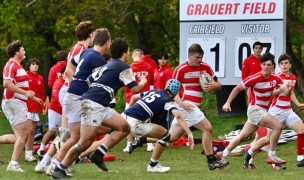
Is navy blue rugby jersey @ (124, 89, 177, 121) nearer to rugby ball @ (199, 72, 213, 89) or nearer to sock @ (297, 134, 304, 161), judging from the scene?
rugby ball @ (199, 72, 213, 89)

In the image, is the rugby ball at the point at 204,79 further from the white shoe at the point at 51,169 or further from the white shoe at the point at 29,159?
the white shoe at the point at 29,159

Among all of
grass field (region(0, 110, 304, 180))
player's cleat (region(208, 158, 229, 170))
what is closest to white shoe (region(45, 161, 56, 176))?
grass field (region(0, 110, 304, 180))

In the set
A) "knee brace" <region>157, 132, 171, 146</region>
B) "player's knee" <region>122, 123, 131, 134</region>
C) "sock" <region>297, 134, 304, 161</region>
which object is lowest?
"sock" <region>297, 134, 304, 161</region>

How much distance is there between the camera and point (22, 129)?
1523 cm

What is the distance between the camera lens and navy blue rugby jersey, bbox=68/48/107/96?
13453 millimetres

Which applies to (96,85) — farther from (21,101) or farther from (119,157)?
(119,157)

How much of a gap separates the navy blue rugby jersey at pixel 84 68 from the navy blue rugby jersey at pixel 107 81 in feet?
0.50

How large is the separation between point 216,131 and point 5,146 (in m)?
5.10

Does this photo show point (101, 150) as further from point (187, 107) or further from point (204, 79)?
point (204, 79)

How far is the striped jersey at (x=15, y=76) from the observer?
50.3ft

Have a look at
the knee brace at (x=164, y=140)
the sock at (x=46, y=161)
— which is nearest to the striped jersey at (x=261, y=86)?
the knee brace at (x=164, y=140)

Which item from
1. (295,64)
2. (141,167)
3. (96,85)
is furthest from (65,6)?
(96,85)

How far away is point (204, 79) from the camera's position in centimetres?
1559

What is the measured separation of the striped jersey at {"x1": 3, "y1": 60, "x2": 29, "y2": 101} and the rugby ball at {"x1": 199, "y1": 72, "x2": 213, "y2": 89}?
2864 millimetres
